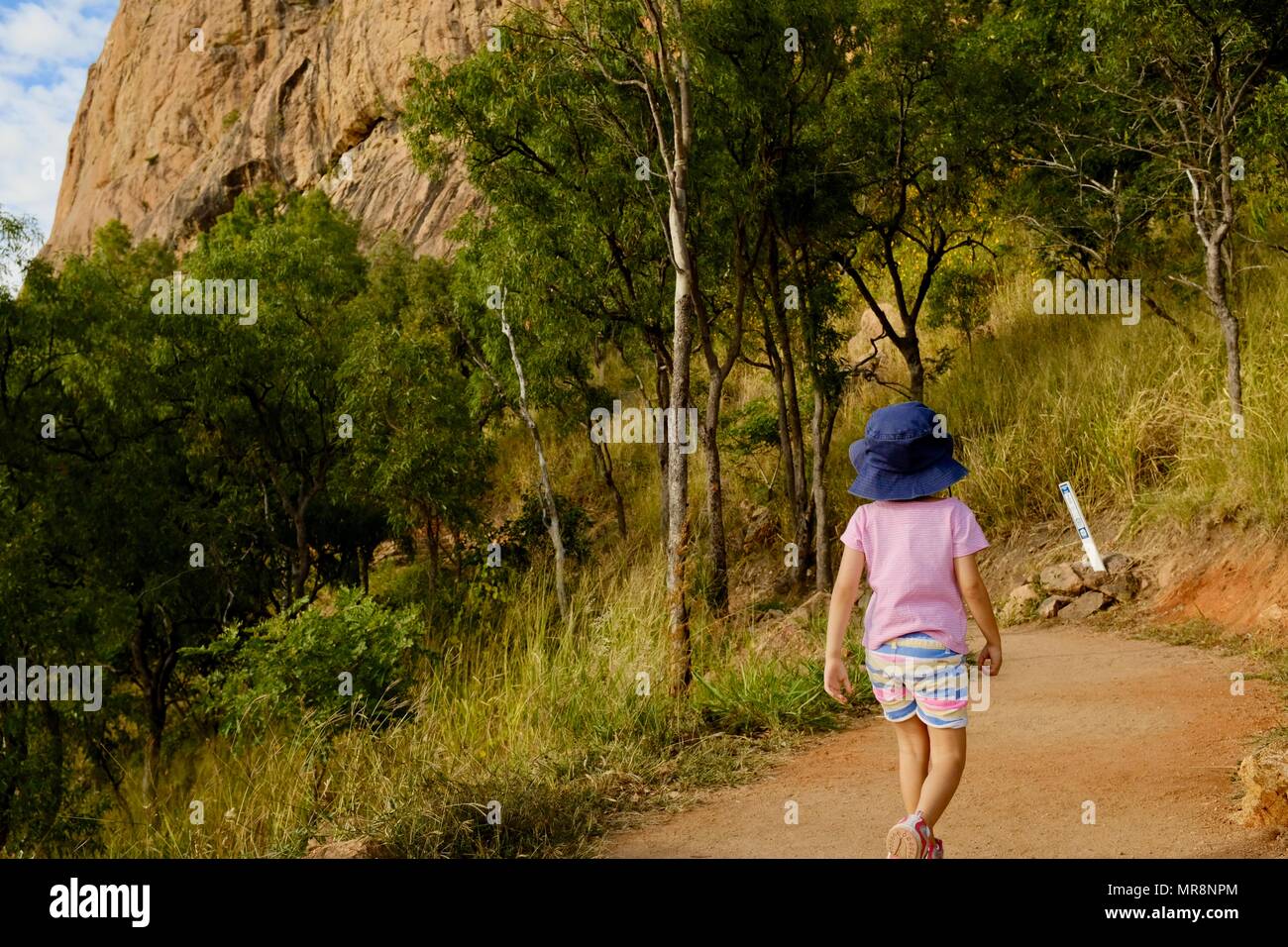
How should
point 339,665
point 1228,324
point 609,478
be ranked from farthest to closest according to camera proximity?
point 609,478 < point 1228,324 < point 339,665

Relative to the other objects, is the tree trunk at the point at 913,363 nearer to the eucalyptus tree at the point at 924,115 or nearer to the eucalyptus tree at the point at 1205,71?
the eucalyptus tree at the point at 924,115

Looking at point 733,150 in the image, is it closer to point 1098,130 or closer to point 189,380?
point 1098,130

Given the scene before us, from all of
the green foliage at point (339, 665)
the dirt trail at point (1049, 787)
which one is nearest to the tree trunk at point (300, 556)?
the green foliage at point (339, 665)

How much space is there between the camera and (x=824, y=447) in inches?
672

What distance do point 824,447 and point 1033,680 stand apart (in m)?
9.23

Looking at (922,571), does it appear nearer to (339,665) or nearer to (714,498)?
(339,665)

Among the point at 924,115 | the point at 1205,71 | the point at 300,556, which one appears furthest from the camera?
the point at 300,556

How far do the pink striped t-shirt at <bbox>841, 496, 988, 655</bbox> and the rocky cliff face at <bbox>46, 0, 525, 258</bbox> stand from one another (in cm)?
5247

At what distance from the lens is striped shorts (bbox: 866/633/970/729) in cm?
352

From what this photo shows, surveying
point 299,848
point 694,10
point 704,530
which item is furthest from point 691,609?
point 704,530

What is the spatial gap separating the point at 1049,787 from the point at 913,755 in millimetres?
1891

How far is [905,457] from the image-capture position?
3570mm

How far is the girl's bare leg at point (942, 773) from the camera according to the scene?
3.51 metres

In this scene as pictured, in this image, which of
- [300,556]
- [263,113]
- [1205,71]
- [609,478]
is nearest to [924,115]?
[1205,71]
